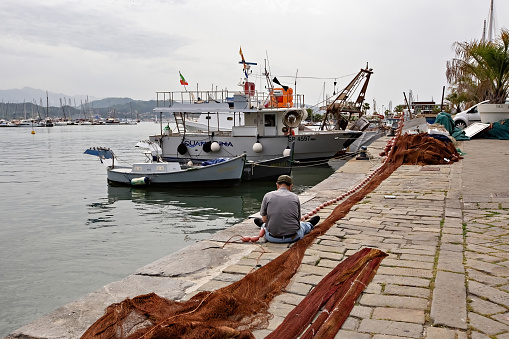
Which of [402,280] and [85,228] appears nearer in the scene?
[402,280]

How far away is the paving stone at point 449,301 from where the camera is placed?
11.3ft

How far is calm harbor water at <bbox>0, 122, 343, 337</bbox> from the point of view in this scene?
7.55 metres

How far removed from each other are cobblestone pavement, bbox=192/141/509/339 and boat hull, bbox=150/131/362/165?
13.1m

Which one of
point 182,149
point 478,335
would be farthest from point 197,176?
point 478,335

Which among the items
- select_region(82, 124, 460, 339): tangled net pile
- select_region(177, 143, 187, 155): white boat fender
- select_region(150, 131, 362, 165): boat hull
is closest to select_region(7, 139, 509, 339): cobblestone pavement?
select_region(82, 124, 460, 339): tangled net pile

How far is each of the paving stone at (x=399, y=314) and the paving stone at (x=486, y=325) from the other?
36 cm

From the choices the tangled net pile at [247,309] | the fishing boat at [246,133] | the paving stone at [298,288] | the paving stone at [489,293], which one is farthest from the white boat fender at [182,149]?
the paving stone at [489,293]

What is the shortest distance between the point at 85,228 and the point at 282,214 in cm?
782

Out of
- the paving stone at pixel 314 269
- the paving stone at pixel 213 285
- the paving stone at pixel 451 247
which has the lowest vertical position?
the paving stone at pixel 213 285

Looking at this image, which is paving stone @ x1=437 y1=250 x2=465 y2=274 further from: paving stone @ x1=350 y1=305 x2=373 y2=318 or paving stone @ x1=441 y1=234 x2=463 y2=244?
paving stone @ x1=350 y1=305 x2=373 y2=318

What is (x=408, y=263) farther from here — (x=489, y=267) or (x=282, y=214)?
(x=282, y=214)

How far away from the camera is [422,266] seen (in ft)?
15.3

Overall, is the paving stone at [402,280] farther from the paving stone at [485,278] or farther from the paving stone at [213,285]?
the paving stone at [213,285]

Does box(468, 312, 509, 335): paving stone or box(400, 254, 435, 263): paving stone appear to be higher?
box(400, 254, 435, 263): paving stone
